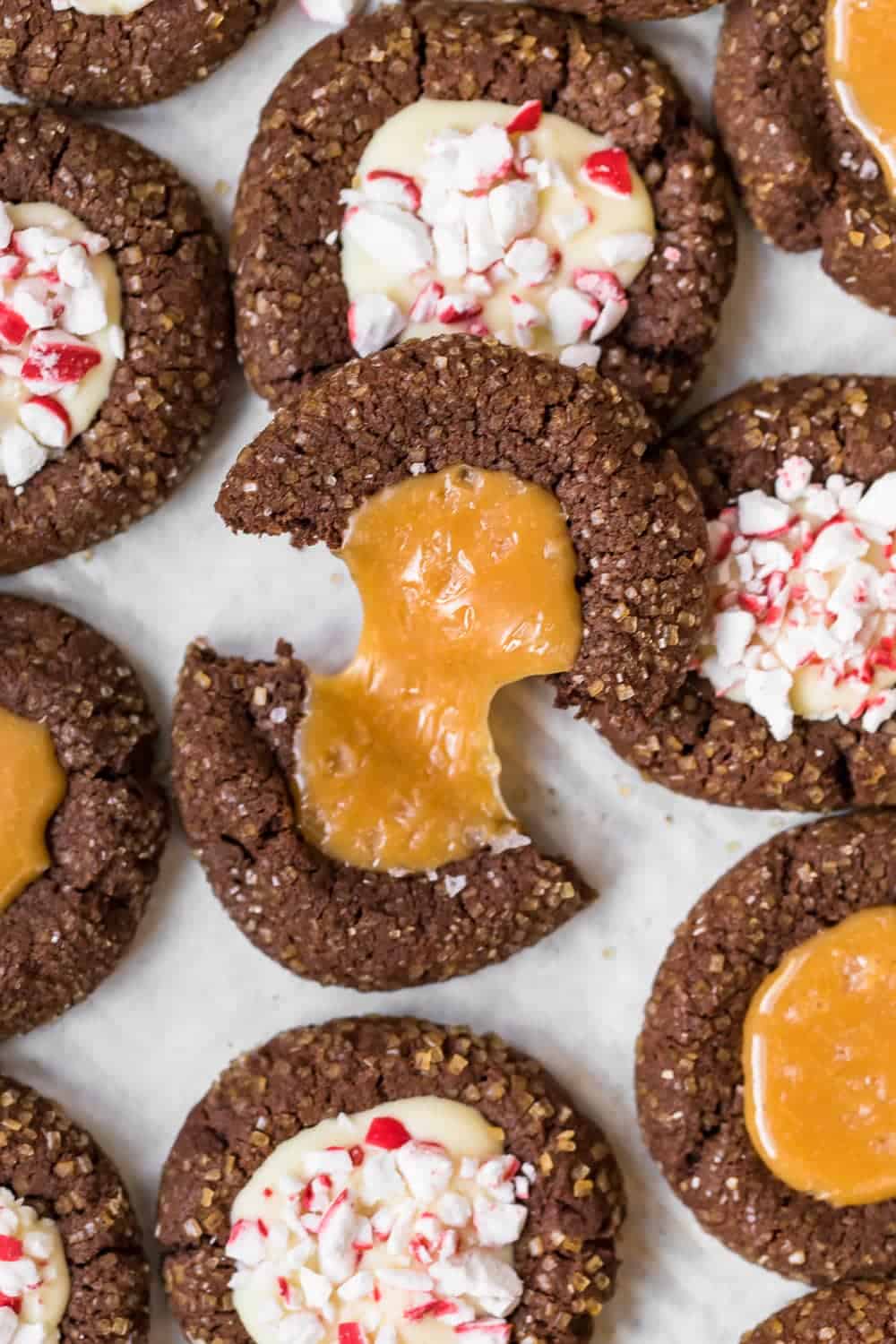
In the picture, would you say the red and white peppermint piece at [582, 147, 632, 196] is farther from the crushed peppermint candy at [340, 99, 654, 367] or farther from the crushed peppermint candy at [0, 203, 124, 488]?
the crushed peppermint candy at [0, 203, 124, 488]

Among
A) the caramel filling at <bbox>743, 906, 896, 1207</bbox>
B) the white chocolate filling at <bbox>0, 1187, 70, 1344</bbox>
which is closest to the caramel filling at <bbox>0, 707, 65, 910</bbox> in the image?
the white chocolate filling at <bbox>0, 1187, 70, 1344</bbox>

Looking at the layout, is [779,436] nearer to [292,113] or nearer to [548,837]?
[548,837]

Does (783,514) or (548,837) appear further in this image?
(548,837)

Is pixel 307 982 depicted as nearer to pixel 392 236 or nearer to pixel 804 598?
pixel 804 598

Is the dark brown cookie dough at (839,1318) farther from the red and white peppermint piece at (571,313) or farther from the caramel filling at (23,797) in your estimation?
the red and white peppermint piece at (571,313)

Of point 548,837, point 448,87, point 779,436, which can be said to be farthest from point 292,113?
point 548,837

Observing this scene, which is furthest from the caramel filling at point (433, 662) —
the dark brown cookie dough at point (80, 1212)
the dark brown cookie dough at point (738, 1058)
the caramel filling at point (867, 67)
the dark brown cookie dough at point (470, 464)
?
the caramel filling at point (867, 67)
